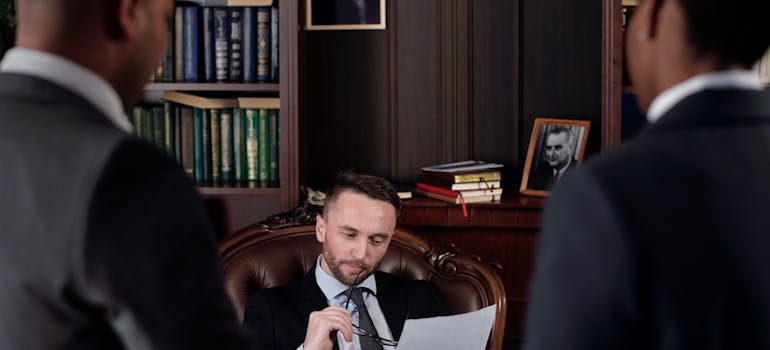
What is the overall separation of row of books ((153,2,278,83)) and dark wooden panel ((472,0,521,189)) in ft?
2.66

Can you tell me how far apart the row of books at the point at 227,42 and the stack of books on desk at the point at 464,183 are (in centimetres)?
67

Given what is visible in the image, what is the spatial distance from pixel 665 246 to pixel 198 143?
2381 mm

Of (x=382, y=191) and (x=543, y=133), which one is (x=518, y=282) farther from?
(x=382, y=191)

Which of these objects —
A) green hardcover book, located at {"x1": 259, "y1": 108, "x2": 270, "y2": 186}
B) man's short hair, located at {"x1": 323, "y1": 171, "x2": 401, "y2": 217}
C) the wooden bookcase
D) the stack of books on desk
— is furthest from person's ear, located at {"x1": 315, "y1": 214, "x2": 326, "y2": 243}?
the stack of books on desk

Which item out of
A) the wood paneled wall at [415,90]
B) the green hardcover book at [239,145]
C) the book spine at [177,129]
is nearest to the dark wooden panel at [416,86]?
the wood paneled wall at [415,90]

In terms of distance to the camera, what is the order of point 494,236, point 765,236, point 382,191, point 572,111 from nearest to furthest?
point 765,236
point 382,191
point 494,236
point 572,111

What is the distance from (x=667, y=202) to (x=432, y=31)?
97.8 inches

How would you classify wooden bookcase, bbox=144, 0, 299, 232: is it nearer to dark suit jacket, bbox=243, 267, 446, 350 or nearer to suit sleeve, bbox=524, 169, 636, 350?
dark suit jacket, bbox=243, 267, 446, 350

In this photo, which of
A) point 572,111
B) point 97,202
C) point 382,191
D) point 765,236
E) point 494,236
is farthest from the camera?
point 572,111

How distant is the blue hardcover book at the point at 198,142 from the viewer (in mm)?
3023

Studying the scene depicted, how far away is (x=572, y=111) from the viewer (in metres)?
3.26

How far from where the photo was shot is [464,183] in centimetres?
297

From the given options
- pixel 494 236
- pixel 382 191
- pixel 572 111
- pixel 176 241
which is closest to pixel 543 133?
pixel 572 111

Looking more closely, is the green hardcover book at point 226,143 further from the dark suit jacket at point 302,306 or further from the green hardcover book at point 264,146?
the dark suit jacket at point 302,306
